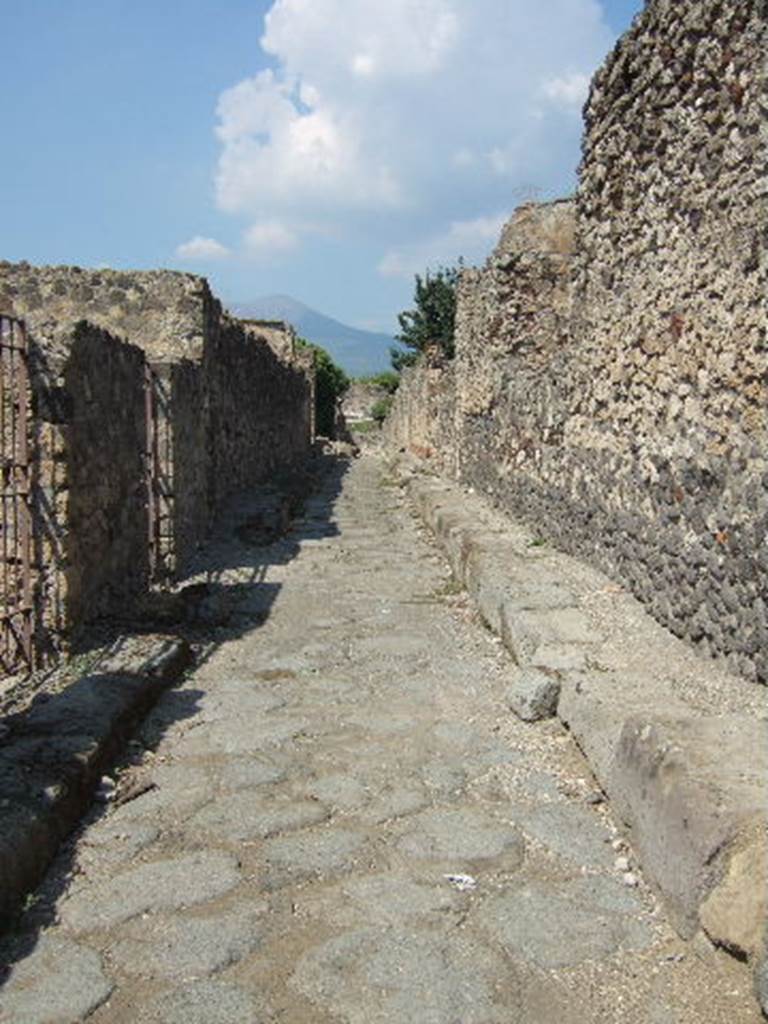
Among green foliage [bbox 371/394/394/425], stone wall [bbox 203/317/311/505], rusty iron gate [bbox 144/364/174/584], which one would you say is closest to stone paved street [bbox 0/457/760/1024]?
rusty iron gate [bbox 144/364/174/584]

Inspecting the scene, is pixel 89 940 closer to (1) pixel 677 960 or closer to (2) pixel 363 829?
(2) pixel 363 829

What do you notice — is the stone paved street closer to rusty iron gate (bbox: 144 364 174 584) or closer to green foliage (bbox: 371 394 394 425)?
rusty iron gate (bbox: 144 364 174 584)

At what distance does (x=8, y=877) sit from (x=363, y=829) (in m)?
1.12

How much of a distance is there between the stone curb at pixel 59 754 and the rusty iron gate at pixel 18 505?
422 mm

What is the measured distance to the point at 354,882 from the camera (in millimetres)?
2998

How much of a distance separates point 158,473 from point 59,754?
4.15m

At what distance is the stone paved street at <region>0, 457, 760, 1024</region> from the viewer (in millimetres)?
2396

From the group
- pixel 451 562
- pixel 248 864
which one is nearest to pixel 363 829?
pixel 248 864

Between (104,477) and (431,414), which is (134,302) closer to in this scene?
(104,477)

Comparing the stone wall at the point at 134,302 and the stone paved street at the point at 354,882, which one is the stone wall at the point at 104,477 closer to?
the stone paved street at the point at 354,882

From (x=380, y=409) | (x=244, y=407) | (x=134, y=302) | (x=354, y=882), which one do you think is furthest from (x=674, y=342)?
(x=380, y=409)

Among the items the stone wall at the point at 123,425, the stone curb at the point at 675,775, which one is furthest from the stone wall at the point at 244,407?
the stone curb at the point at 675,775

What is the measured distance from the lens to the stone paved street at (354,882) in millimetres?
2396

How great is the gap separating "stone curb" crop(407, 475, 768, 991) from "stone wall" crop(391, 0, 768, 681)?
0.51 metres
